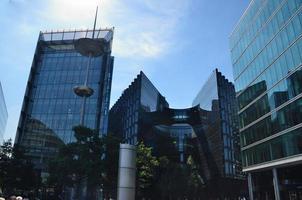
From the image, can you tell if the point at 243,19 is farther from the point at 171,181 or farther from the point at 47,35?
the point at 47,35

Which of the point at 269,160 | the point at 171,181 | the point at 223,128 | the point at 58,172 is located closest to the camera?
the point at 58,172

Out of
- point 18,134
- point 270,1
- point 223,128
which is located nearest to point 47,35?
point 18,134

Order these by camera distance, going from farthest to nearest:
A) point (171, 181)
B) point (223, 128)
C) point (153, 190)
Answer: point (223, 128)
point (153, 190)
point (171, 181)

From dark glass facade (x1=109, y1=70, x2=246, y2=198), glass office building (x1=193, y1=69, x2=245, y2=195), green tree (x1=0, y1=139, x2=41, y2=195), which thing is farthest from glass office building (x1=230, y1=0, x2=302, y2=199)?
green tree (x1=0, y1=139, x2=41, y2=195)

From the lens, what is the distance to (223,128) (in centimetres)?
8162

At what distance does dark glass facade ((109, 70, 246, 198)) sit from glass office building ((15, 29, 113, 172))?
915 centimetres

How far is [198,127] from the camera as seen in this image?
101 meters

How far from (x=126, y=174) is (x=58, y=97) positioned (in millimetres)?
75843

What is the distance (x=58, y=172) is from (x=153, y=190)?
123 ft

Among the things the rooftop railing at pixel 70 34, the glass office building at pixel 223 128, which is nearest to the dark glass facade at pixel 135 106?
the glass office building at pixel 223 128

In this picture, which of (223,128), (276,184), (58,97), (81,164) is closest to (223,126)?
(223,128)

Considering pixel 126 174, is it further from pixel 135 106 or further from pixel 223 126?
pixel 135 106

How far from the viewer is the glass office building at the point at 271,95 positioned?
119ft

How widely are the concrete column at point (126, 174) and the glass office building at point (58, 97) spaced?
65889 millimetres
